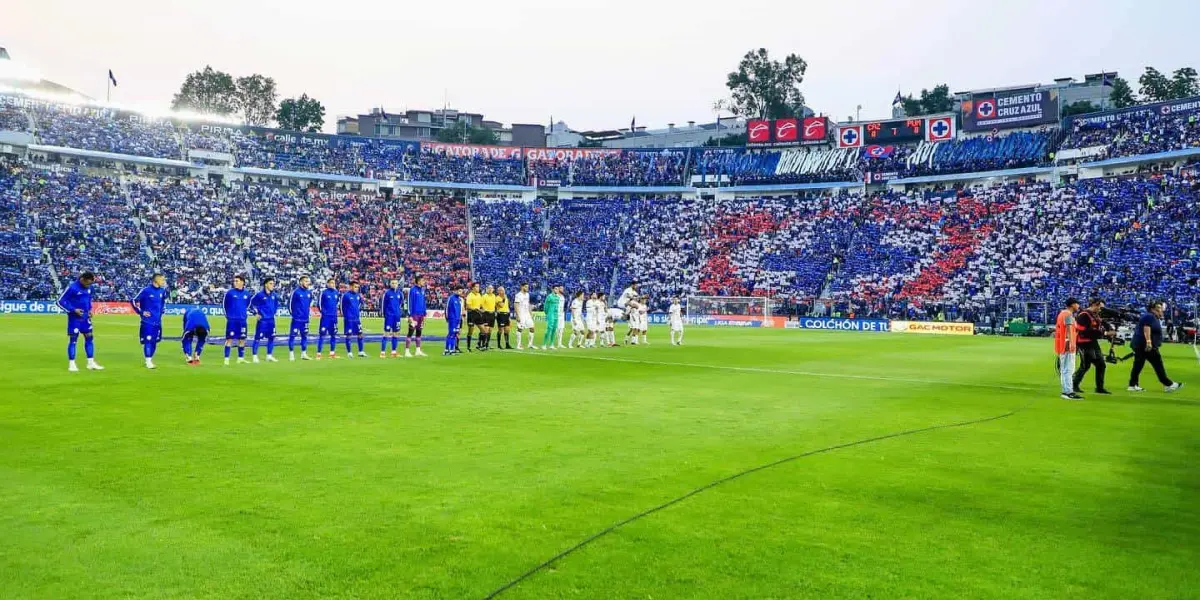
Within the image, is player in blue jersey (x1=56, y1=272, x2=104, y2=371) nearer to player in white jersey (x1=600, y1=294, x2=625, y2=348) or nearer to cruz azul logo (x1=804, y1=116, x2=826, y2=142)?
player in white jersey (x1=600, y1=294, x2=625, y2=348)

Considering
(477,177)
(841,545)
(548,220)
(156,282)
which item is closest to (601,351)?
(156,282)

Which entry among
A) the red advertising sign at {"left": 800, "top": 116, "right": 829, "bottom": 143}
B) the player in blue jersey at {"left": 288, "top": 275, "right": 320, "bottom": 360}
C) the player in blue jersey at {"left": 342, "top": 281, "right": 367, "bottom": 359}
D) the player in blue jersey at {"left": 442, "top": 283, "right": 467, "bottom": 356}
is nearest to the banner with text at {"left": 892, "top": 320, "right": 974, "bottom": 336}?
the red advertising sign at {"left": 800, "top": 116, "right": 829, "bottom": 143}

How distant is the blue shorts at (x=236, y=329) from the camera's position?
2231 centimetres

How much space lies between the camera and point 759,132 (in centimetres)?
8294

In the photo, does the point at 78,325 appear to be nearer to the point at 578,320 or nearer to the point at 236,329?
the point at 236,329

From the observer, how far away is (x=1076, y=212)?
6059 cm

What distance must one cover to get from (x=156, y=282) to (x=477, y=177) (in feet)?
212

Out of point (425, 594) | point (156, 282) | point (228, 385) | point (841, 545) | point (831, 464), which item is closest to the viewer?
point (425, 594)

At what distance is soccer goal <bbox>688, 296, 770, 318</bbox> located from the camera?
6138 centimetres

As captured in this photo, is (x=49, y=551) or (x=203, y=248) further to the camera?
(x=203, y=248)

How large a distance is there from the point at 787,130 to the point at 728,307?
27.1 meters

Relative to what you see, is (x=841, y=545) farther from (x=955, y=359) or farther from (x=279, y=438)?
(x=955, y=359)

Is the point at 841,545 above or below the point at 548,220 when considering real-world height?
Answer: below

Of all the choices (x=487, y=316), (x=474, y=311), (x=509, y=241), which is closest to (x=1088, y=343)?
(x=487, y=316)
